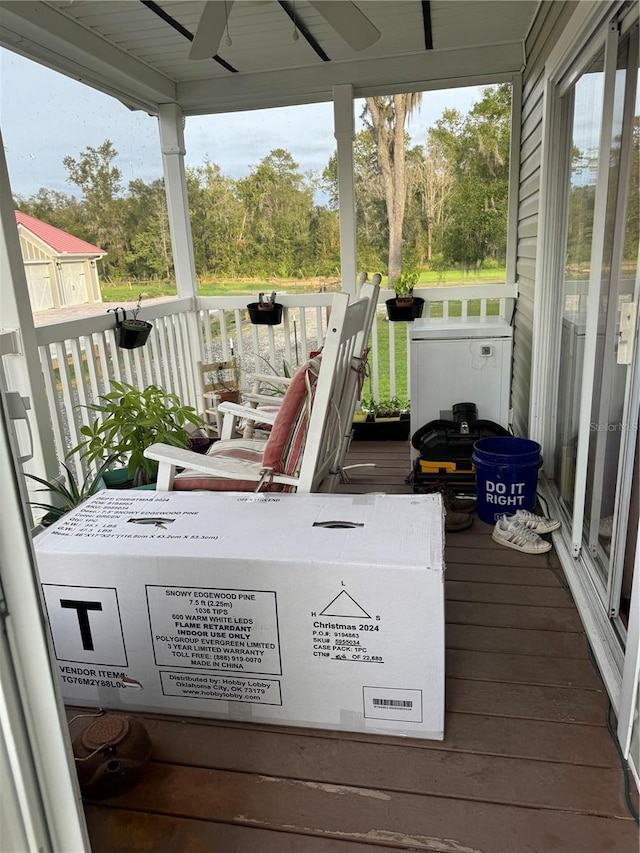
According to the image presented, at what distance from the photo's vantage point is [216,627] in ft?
5.87

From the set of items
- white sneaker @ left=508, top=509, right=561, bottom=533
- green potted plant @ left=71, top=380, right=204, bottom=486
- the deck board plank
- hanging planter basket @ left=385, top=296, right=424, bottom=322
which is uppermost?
hanging planter basket @ left=385, top=296, right=424, bottom=322

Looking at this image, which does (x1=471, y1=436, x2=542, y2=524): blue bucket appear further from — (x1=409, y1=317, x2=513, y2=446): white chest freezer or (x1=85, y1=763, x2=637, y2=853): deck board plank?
(x1=85, y1=763, x2=637, y2=853): deck board plank

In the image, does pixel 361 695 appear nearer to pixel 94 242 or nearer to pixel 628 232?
pixel 628 232

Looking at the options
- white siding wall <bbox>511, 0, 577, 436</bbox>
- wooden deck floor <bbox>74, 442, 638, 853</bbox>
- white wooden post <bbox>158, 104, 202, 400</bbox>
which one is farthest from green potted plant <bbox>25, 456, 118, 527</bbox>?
white siding wall <bbox>511, 0, 577, 436</bbox>

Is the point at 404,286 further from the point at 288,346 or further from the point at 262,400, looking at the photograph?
the point at 262,400

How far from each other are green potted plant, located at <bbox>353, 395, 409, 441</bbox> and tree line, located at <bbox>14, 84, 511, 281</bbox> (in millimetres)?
1103

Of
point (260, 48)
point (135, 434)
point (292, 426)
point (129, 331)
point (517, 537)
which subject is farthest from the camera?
point (260, 48)

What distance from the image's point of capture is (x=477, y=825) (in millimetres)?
1509

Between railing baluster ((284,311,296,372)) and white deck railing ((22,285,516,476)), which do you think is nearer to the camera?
white deck railing ((22,285,516,476))

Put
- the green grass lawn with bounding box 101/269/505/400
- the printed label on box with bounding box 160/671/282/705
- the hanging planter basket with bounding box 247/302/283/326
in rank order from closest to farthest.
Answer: the printed label on box with bounding box 160/671/282/705, the green grass lawn with bounding box 101/269/505/400, the hanging planter basket with bounding box 247/302/283/326

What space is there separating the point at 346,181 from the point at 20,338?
8.83ft

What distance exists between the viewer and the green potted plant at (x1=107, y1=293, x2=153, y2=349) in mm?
3834

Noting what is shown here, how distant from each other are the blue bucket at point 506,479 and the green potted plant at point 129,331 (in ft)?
7.20

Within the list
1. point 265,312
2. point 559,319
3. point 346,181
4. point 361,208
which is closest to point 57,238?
point 265,312
